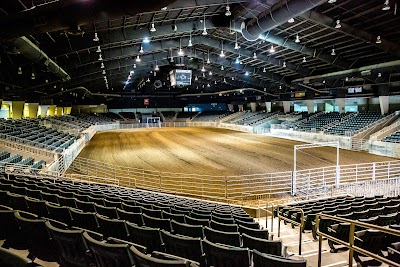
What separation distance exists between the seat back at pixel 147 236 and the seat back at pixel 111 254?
1.00 meters

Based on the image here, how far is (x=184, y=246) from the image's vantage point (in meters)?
3.45

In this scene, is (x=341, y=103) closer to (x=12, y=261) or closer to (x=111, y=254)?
(x=111, y=254)

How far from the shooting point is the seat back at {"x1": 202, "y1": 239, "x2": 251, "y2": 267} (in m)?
2.99

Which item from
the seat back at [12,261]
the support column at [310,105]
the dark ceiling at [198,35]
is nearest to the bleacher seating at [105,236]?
the seat back at [12,261]

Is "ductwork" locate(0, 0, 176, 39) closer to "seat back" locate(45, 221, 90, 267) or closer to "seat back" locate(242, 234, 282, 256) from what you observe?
"seat back" locate(45, 221, 90, 267)

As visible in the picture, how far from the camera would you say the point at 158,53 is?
27.6 m

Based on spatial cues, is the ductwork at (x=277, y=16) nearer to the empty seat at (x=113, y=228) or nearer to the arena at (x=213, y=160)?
the arena at (x=213, y=160)

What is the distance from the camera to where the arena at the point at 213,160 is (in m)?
3.67

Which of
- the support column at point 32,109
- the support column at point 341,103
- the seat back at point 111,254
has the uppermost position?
the support column at point 341,103

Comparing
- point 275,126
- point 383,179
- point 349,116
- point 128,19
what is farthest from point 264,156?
point 275,126

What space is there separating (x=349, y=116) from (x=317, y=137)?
4815 mm

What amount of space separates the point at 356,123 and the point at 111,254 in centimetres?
2800

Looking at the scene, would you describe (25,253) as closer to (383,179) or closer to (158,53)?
(383,179)

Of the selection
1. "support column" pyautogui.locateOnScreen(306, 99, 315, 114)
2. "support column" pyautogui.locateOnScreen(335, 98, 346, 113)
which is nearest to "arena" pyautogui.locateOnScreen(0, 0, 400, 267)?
"support column" pyautogui.locateOnScreen(335, 98, 346, 113)
